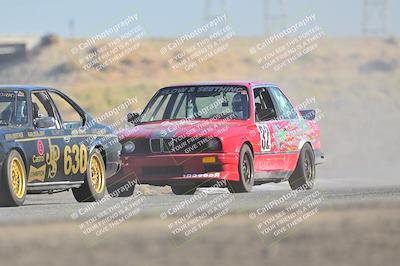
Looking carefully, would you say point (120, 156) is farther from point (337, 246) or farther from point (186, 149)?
point (337, 246)

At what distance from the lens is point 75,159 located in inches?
634

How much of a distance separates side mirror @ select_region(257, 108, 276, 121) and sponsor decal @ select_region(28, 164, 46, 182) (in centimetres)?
415

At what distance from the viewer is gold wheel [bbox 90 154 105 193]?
54.6 feet

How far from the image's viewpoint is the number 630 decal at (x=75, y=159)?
627 inches

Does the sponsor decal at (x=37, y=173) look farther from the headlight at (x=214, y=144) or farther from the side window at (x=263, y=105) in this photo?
the side window at (x=263, y=105)

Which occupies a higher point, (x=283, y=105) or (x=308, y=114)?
(x=283, y=105)

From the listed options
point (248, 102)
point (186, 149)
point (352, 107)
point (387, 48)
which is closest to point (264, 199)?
point (186, 149)

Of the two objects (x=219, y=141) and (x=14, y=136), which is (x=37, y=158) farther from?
(x=219, y=141)

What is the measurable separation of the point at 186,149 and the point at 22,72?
332 ft

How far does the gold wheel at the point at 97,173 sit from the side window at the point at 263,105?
271 centimetres

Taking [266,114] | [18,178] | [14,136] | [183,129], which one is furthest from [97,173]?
[266,114]

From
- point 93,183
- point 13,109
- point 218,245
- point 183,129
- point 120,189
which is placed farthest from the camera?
point 120,189

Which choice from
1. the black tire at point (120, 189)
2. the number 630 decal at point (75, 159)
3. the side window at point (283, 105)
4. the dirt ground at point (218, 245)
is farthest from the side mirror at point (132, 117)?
the dirt ground at point (218, 245)

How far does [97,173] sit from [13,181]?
2064 mm
